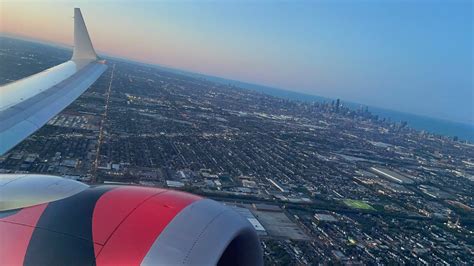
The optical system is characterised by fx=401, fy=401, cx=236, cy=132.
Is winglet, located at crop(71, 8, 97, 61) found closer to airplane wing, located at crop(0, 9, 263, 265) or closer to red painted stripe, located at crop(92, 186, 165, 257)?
airplane wing, located at crop(0, 9, 263, 265)

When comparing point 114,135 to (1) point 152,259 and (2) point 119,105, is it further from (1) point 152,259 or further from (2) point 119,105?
(1) point 152,259

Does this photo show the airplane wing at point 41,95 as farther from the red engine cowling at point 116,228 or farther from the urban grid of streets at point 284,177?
the urban grid of streets at point 284,177

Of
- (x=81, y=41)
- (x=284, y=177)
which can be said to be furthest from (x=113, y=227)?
(x=284, y=177)

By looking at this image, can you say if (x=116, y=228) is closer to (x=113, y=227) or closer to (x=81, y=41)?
(x=113, y=227)

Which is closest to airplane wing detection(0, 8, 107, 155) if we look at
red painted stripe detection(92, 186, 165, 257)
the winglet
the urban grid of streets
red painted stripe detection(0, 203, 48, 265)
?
the winglet

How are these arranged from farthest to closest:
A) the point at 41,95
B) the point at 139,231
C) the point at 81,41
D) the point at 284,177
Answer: the point at 284,177 < the point at 81,41 < the point at 41,95 < the point at 139,231
